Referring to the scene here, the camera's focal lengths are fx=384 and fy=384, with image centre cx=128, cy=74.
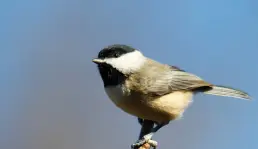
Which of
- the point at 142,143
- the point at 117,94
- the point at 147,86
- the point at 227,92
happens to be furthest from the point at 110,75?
the point at 227,92

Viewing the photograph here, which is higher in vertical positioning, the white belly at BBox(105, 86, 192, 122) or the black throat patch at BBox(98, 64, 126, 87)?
the black throat patch at BBox(98, 64, 126, 87)

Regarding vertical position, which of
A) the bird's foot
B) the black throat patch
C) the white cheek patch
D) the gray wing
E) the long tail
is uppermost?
the white cheek patch

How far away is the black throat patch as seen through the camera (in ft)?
5.00

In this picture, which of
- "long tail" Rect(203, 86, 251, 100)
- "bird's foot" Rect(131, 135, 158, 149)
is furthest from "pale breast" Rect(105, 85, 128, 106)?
"long tail" Rect(203, 86, 251, 100)

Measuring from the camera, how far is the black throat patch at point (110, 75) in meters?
1.53

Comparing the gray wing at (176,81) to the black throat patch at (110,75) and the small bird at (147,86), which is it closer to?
the small bird at (147,86)

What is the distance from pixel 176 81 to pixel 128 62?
14.3 inches

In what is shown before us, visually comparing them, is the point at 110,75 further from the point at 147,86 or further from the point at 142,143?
the point at 142,143

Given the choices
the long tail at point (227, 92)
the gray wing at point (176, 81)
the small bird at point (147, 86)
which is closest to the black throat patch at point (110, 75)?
the small bird at point (147, 86)

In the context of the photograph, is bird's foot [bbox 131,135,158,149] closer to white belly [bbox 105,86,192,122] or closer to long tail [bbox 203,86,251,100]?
white belly [bbox 105,86,192,122]

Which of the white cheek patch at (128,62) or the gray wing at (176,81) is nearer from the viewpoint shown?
the white cheek patch at (128,62)

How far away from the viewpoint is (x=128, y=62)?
1572 mm

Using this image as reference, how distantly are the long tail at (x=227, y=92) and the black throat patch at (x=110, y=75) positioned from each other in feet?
1.92

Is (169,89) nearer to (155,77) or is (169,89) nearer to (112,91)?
(155,77)
